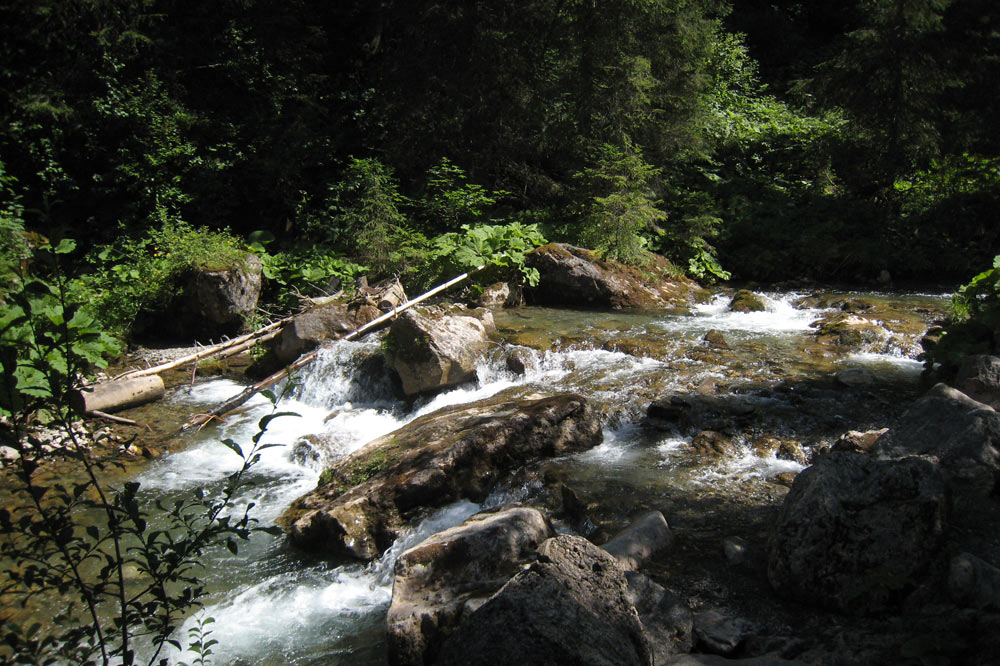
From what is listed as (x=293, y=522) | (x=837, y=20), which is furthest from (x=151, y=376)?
(x=837, y=20)

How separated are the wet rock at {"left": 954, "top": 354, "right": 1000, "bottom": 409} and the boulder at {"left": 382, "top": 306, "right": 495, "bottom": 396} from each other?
563 cm

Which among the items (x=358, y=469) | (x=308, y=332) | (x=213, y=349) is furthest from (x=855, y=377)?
(x=213, y=349)

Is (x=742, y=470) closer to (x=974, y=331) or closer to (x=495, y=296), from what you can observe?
(x=974, y=331)

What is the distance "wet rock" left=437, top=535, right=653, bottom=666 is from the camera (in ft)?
8.89

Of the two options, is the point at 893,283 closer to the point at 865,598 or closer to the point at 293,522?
the point at 865,598

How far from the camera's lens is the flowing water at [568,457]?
488 centimetres

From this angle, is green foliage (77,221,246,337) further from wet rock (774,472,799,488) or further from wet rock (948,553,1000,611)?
wet rock (948,553,1000,611)

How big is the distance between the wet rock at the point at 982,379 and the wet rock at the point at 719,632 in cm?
411

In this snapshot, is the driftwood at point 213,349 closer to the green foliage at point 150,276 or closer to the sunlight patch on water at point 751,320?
the green foliage at point 150,276

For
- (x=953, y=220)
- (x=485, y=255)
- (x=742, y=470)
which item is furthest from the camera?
(x=953, y=220)

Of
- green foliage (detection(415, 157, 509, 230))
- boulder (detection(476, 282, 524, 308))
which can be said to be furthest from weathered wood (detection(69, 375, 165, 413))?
green foliage (detection(415, 157, 509, 230))

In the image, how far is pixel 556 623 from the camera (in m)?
2.80

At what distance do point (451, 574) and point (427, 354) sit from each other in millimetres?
4596

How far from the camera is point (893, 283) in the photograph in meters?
13.9
